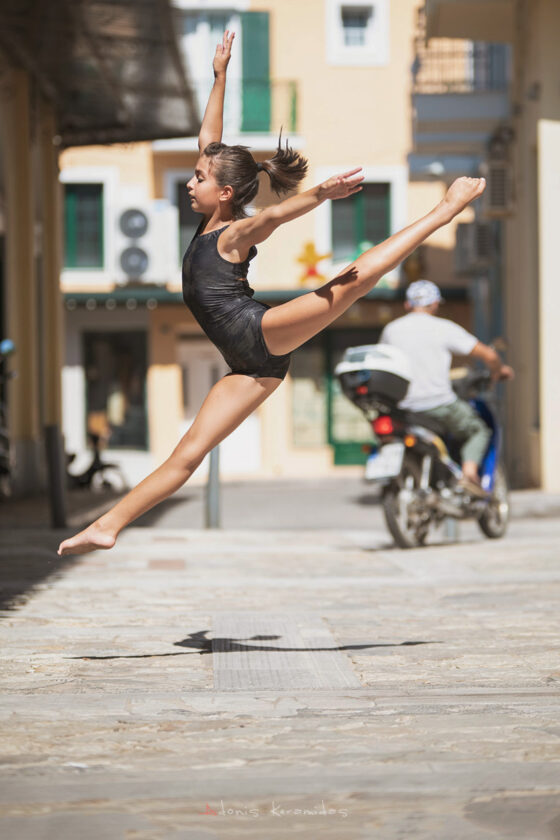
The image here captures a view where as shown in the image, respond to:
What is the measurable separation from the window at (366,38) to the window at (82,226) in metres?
5.89

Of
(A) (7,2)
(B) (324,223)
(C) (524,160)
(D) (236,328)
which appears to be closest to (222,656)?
(D) (236,328)

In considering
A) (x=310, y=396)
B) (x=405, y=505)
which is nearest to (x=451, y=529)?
(x=405, y=505)

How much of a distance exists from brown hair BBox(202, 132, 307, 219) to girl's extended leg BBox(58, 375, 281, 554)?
1.98 ft

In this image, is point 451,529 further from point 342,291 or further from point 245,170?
point 342,291

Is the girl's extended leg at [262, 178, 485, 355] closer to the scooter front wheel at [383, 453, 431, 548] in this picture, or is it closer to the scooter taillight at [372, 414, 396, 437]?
the scooter taillight at [372, 414, 396, 437]

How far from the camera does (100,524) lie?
16.6 feet

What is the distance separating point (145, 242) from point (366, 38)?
21.4 feet

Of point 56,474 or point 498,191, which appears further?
point 498,191

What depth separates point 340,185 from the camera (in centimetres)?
455

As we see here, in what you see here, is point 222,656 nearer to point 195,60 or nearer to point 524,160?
point 524,160

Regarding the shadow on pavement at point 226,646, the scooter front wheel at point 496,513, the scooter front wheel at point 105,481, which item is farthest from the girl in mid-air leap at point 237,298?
the scooter front wheel at point 105,481

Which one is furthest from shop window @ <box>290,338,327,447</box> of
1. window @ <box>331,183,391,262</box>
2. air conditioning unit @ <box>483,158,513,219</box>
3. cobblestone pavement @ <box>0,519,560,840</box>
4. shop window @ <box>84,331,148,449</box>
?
cobblestone pavement @ <box>0,519,560,840</box>

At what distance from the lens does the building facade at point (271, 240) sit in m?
32.1

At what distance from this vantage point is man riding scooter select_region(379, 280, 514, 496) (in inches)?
381
